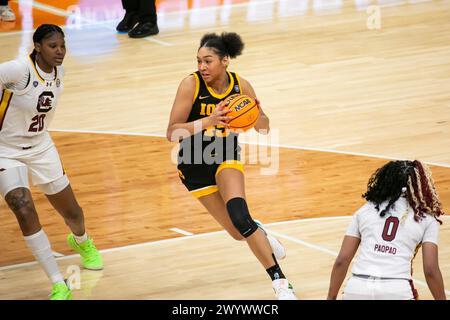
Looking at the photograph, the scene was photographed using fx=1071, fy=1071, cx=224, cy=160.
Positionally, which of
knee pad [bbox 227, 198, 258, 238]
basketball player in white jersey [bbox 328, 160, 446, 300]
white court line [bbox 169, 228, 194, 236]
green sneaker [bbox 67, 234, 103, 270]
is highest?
basketball player in white jersey [bbox 328, 160, 446, 300]

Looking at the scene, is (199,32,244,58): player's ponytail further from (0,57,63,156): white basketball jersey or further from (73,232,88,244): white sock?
(73,232,88,244): white sock

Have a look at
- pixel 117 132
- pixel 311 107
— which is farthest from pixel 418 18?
pixel 117 132

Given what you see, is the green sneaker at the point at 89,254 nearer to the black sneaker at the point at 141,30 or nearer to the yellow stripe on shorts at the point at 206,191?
the yellow stripe on shorts at the point at 206,191

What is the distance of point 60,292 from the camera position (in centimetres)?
745

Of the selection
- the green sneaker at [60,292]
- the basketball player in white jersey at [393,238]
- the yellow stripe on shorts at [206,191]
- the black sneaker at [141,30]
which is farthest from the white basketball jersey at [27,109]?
the black sneaker at [141,30]

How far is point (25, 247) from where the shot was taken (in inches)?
348

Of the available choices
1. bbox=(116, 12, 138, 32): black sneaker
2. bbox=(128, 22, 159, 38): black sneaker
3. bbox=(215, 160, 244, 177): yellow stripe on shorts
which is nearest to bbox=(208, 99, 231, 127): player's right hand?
bbox=(215, 160, 244, 177): yellow stripe on shorts

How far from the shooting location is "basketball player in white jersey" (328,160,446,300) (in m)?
5.67

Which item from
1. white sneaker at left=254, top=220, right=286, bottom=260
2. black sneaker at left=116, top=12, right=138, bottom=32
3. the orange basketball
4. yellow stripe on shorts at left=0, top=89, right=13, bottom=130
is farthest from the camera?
black sneaker at left=116, top=12, right=138, bottom=32

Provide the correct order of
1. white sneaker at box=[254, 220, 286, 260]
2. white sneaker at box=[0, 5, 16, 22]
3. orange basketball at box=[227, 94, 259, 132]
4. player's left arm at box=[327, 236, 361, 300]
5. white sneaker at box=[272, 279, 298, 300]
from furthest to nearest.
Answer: white sneaker at box=[0, 5, 16, 22]
white sneaker at box=[254, 220, 286, 260]
orange basketball at box=[227, 94, 259, 132]
white sneaker at box=[272, 279, 298, 300]
player's left arm at box=[327, 236, 361, 300]

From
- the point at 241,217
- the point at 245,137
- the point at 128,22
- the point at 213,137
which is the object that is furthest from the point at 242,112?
the point at 128,22

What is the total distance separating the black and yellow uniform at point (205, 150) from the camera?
24.3ft

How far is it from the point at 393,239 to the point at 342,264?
307 millimetres

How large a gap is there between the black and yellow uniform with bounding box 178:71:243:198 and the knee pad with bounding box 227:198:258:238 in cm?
32
